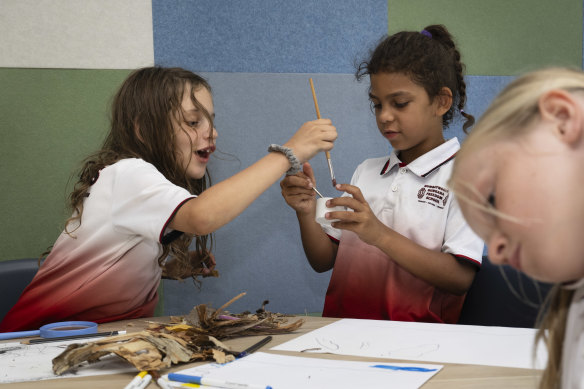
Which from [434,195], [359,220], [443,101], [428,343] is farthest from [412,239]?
[428,343]

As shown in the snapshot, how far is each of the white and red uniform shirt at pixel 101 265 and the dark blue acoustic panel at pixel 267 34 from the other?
0.69 m

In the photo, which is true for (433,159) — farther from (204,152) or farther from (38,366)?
(38,366)

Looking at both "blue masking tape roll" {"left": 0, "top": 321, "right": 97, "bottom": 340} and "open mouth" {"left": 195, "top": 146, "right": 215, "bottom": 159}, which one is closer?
"blue masking tape roll" {"left": 0, "top": 321, "right": 97, "bottom": 340}

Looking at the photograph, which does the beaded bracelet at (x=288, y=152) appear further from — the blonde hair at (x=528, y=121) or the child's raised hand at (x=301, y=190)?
the blonde hair at (x=528, y=121)

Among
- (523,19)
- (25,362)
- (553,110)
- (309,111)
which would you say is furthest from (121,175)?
(523,19)

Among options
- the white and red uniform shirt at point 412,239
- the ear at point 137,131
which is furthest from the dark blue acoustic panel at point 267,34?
the white and red uniform shirt at point 412,239

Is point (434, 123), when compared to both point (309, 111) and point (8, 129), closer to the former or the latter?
point (309, 111)

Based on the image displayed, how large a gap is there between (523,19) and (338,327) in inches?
63.6

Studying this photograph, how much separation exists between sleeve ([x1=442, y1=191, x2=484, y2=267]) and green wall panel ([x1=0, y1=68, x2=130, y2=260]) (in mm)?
1107

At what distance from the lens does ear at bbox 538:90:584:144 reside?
42 centimetres

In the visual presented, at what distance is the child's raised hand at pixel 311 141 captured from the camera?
1188 millimetres

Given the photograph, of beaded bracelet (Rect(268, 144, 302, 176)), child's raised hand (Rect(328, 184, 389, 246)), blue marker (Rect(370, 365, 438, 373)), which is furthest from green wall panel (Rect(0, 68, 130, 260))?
blue marker (Rect(370, 365, 438, 373))

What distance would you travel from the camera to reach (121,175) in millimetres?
1226

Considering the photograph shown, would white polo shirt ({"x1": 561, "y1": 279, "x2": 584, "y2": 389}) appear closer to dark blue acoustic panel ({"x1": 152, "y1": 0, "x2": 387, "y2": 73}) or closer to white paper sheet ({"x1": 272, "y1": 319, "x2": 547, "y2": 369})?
white paper sheet ({"x1": 272, "y1": 319, "x2": 547, "y2": 369})
